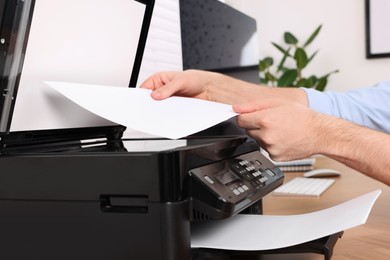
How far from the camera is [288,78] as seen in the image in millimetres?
2777

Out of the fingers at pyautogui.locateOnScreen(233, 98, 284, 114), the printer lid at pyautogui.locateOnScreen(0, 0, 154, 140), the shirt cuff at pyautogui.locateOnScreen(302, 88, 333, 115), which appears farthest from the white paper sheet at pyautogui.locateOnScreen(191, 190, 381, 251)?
the shirt cuff at pyautogui.locateOnScreen(302, 88, 333, 115)

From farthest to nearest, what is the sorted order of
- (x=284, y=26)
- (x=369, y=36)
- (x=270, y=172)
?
(x=284, y=26), (x=369, y=36), (x=270, y=172)

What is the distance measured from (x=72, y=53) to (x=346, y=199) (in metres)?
0.78

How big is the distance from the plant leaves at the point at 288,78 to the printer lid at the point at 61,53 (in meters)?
1.95

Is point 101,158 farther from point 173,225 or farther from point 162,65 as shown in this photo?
point 162,65

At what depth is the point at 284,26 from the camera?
2.99 metres

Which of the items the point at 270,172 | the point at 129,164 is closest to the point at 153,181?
the point at 129,164

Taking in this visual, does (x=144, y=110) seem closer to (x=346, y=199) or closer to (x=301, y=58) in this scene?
(x=346, y=199)

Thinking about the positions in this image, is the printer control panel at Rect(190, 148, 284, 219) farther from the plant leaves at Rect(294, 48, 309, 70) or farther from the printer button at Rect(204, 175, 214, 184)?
the plant leaves at Rect(294, 48, 309, 70)

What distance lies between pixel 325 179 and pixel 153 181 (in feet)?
3.54

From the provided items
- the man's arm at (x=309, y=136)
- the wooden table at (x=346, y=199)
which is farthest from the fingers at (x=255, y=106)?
the wooden table at (x=346, y=199)

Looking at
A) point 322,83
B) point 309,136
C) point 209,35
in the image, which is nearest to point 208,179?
point 309,136

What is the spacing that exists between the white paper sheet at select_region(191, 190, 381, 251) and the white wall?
2.27 m

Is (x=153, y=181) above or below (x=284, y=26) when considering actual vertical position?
below
